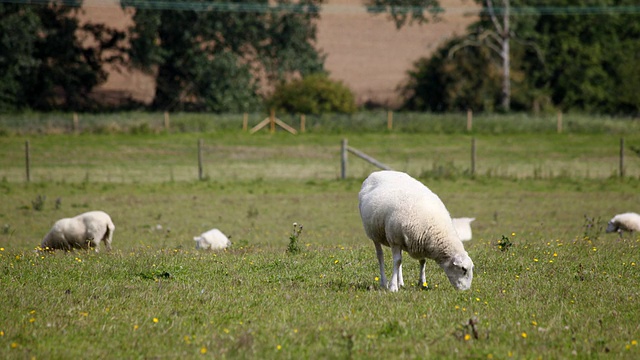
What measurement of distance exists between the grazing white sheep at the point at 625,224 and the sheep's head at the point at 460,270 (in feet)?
28.9

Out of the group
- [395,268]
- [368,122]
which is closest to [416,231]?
[395,268]

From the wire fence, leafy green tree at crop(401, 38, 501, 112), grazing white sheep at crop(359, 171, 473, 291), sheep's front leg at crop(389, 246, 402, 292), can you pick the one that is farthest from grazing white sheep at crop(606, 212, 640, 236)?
leafy green tree at crop(401, 38, 501, 112)

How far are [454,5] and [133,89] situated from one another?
32.1 m

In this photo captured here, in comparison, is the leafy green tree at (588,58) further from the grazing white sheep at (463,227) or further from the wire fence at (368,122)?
the grazing white sheep at (463,227)

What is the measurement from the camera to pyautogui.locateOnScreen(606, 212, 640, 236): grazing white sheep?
58.6ft

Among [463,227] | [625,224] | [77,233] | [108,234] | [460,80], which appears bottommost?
[625,224]

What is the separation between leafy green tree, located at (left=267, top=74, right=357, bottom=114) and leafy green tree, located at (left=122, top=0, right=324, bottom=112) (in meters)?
4.30

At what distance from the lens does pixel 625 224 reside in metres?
17.9

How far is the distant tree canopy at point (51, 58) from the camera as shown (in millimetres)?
53938

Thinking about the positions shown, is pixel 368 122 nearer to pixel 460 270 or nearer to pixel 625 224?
pixel 625 224

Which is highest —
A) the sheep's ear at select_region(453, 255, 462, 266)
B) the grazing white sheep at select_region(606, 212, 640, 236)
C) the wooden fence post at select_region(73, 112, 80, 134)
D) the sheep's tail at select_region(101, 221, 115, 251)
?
the sheep's ear at select_region(453, 255, 462, 266)

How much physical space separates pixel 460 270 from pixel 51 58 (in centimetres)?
5416

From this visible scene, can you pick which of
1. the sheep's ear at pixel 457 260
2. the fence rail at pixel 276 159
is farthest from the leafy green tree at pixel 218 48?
the sheep's ear at pixel 457 260

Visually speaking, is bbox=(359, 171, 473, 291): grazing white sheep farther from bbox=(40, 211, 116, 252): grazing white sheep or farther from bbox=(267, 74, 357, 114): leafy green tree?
bbox=(267, 74, 357, 114): leafy green tree
